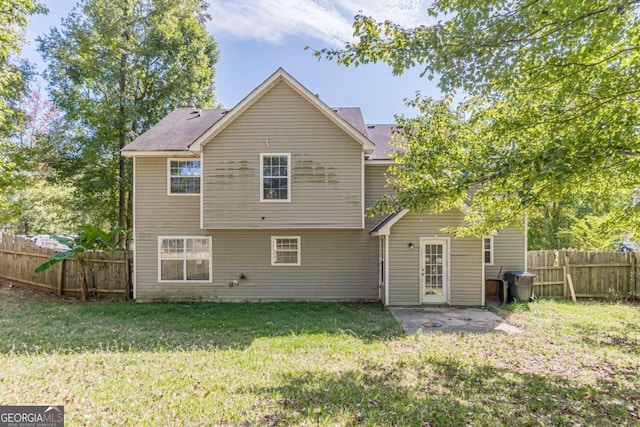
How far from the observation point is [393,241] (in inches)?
415

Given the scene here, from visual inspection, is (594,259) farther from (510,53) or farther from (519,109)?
(510,53)

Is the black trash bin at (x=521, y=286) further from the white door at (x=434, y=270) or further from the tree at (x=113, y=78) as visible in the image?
the tree at (x=113, y=78)

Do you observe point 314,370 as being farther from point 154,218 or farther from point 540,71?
point 154,218

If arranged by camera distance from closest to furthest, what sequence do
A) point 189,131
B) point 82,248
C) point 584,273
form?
point 82,248
point 584,273
point 189,131

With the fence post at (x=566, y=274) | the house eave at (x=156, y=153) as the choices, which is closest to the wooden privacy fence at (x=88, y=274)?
the house eave at (x=156, y=153)

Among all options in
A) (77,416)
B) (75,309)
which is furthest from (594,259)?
(75,309)

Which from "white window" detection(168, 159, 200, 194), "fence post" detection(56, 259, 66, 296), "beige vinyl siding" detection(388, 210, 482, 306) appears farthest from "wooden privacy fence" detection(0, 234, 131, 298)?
"beige vinyl siding" detection(388, 210, 482, 306)

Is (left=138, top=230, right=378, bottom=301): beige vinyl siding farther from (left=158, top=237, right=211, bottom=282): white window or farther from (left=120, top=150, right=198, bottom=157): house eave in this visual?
(left=120, top=150, right=198, bottom=157): house eave

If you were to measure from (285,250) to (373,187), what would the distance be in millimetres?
3958

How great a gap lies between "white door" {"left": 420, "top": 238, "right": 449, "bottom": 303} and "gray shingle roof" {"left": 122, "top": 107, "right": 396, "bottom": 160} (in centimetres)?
345

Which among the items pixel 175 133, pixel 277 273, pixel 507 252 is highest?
pixel 175 133

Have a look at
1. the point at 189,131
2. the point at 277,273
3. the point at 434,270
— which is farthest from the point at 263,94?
the point at 434,270

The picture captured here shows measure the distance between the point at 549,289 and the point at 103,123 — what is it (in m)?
22.2

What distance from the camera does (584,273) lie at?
12.2 m
